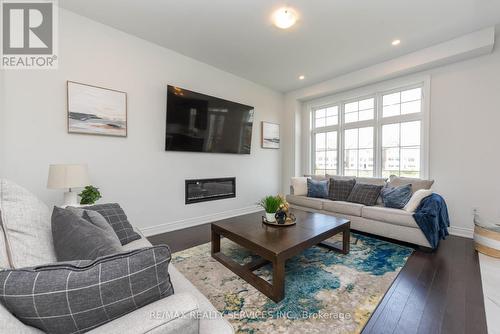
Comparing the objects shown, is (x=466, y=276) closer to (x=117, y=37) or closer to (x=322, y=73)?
(x=322, y=73)

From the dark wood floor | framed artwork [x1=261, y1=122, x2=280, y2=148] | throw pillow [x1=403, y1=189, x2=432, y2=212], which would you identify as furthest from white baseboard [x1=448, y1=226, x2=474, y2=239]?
framed artwork [x1=261, y1=122, x2=280, y2=148]

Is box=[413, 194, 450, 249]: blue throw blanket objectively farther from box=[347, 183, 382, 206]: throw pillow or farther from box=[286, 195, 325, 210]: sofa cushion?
box=[286, 195, 325, 210]: sofa cushion

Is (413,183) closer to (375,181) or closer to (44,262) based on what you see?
(375,181)

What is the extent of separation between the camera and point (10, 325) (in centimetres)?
56

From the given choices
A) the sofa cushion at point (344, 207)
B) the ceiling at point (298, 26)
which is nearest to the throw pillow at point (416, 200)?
the sofa cushion at point (344, 207)

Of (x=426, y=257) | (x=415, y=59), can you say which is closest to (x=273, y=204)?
(x=426, y=257)

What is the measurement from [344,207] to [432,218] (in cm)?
108

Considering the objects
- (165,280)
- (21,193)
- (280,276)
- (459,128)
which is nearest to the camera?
(165,280)

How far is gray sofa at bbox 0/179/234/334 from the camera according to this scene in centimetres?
63

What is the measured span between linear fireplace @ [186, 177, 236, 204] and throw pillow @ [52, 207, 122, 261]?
8.19 feet

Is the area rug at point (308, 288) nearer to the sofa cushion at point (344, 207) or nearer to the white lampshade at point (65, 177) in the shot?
the sofa cushion at point (344, 207)

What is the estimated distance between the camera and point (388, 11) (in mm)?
2439

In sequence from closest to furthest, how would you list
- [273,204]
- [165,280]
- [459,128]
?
[165,280] < [273,204] < [459,128]

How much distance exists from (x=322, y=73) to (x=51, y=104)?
415cm
